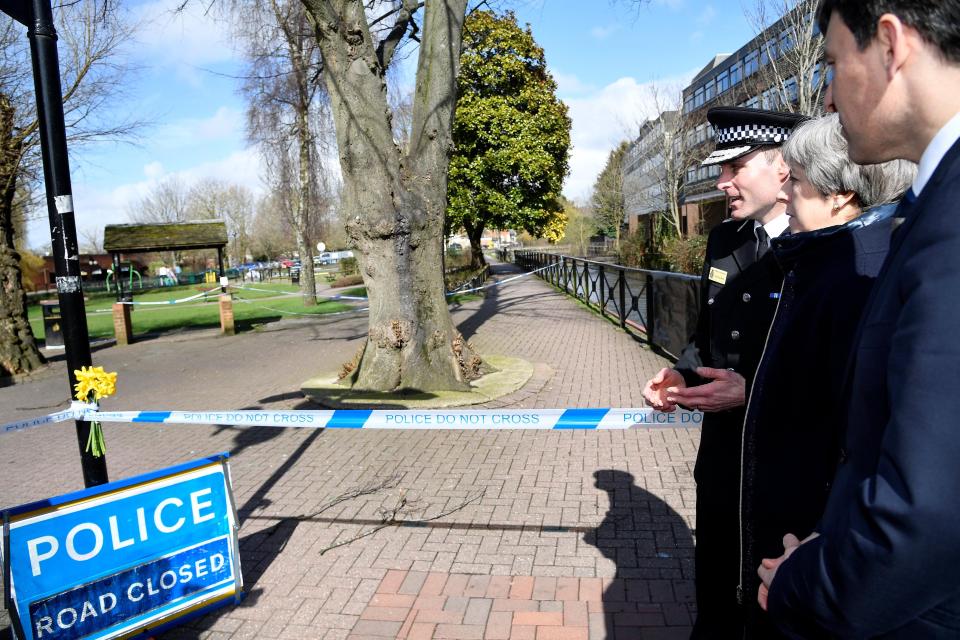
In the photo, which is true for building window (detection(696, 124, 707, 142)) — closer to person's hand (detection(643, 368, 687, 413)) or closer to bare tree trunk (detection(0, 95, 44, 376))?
bare tree trunk (detection(0, 95, 44, 376))

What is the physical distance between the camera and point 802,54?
52.7 ft

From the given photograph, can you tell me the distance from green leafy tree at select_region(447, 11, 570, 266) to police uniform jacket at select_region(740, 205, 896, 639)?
26.8 m

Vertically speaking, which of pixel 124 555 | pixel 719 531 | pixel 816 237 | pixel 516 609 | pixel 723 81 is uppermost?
pixel 723 81

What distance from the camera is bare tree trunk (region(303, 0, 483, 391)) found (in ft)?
24.2

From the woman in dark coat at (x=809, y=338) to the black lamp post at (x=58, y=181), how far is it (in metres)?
3.27

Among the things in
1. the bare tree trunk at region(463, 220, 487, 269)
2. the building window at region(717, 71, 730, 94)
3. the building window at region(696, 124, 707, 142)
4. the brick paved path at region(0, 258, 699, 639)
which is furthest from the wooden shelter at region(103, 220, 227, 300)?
the building window at region(717, 71, 730, 94)

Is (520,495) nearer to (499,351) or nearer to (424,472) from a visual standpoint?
(424,472)

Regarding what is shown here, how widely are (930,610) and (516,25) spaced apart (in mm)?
31797

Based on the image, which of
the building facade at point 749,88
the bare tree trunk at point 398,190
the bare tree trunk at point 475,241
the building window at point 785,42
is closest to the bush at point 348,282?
the bare tree trunk at point 475,241

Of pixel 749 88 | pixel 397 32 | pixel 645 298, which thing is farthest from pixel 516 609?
pixel 749 88

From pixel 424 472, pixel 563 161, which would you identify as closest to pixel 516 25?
pixel 563 161

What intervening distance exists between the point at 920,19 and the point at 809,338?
30.9 inches

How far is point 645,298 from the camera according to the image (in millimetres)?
11219

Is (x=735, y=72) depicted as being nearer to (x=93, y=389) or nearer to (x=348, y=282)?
(x=348, y=282)
